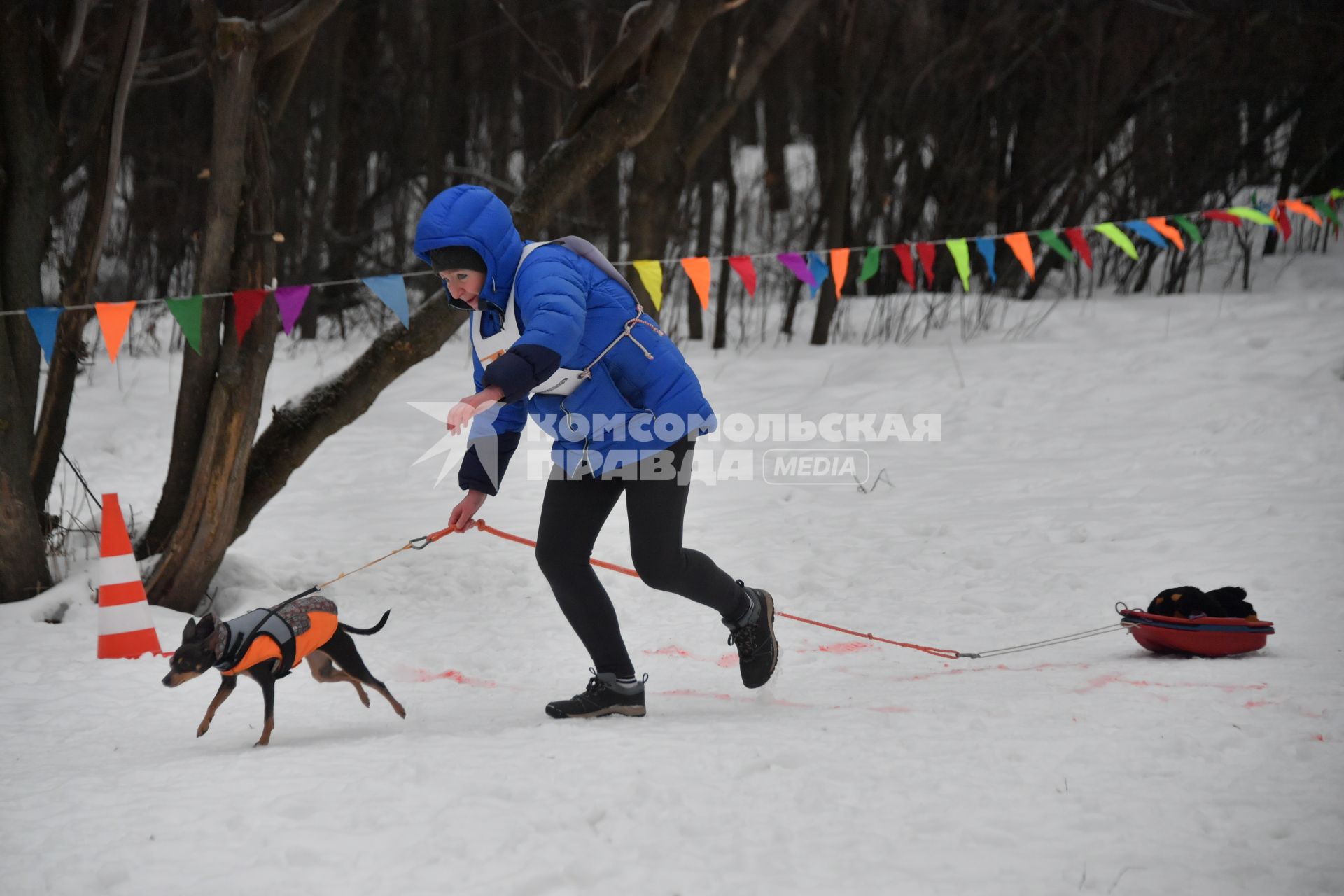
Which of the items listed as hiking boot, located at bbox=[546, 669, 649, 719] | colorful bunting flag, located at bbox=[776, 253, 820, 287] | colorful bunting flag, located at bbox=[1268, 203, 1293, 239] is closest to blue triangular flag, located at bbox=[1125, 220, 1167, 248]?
colorful bunting flag, located at bbox=[1268, 203, 1293, 239]

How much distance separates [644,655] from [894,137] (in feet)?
31.7

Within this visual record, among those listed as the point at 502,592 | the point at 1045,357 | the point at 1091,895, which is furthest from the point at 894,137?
the point at 1091,895

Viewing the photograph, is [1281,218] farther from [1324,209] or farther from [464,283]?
[464,283]

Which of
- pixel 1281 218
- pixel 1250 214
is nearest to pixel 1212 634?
pixel 1250 214

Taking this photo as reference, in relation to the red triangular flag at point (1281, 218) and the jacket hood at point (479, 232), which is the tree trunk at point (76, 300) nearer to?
the jacket hood at point (479, 232)

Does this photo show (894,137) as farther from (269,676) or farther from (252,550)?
(269,676)

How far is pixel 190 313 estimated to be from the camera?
4699 millimetres

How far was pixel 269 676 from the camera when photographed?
3.34 m

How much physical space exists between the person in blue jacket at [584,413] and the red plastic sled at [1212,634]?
63.0 inches

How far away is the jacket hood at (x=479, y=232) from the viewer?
10.0 ft

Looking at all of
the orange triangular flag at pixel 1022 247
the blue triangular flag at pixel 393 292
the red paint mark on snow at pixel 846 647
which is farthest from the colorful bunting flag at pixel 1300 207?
the blue triangular flag at pixel 393 292

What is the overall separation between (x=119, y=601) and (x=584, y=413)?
246 cm

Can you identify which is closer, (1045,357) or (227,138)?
(227,138)

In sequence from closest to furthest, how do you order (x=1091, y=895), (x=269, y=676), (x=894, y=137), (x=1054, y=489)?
1. (x=1091, y=895)
2. (x=269, y=676)
3. (x=1054, y=489)
4. (x=894, y=137)
